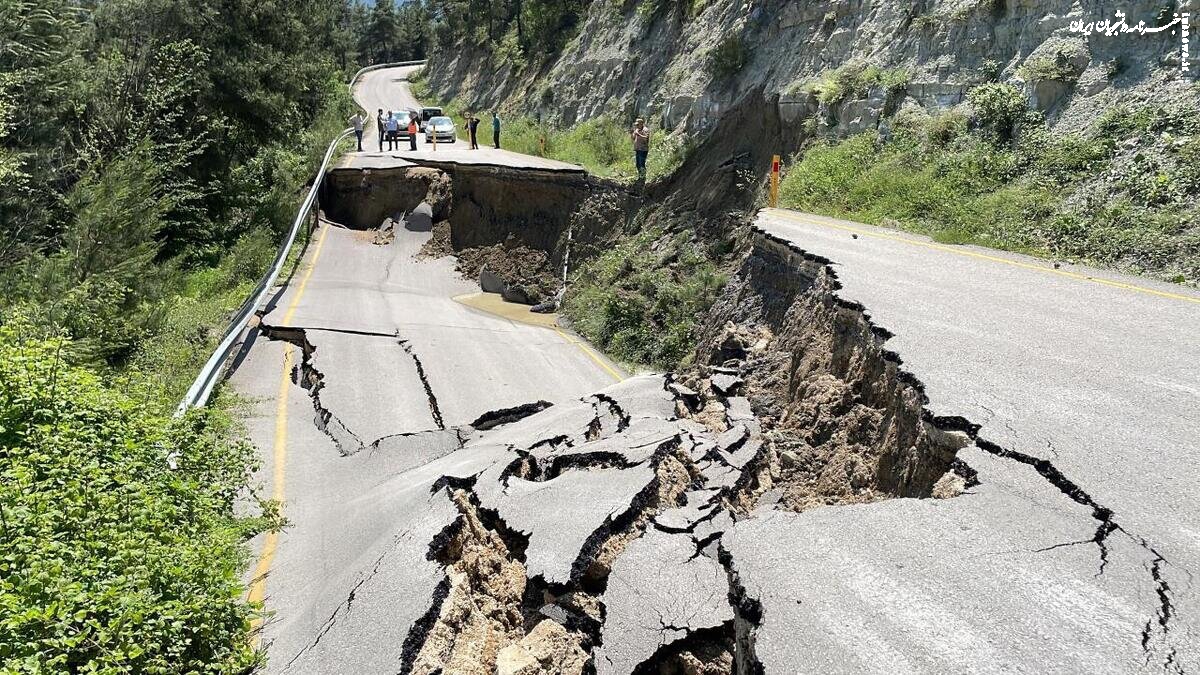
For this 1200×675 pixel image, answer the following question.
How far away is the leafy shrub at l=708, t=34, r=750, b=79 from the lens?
2467 centimetres

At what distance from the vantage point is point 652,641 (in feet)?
16.8

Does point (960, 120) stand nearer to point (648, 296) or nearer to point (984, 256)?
point (984, 256)

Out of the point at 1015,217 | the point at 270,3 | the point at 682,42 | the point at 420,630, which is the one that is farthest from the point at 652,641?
the point at 270,3

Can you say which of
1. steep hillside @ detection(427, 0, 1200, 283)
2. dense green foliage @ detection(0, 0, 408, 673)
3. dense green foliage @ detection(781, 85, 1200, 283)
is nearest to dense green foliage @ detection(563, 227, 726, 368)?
steep hillside @ detection(427, 0, 1200, 283)

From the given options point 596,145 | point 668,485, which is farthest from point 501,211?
point 668,485

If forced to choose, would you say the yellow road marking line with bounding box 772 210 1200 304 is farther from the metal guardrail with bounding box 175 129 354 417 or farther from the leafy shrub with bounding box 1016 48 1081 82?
the metal guardrail with bounding box 175 129 354 417

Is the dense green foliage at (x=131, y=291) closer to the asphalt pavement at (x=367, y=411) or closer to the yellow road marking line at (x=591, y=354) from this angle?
the asphalt pavement at (x=367, y=411)

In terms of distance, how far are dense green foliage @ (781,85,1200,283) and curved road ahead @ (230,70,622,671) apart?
6.31 meters

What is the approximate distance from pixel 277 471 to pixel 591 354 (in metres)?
8.46

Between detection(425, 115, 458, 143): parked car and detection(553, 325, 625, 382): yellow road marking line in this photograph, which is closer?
detection(553, 325, 625, 382): yellow road marking line

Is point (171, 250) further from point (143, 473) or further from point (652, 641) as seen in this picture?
point (652, 641)

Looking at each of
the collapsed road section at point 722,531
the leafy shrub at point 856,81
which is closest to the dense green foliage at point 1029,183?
the leafy shrub at point 856,81

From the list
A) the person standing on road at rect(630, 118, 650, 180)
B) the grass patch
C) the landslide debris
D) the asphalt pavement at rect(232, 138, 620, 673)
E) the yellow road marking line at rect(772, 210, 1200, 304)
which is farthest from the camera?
the grass patch

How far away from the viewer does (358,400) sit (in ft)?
39.4
